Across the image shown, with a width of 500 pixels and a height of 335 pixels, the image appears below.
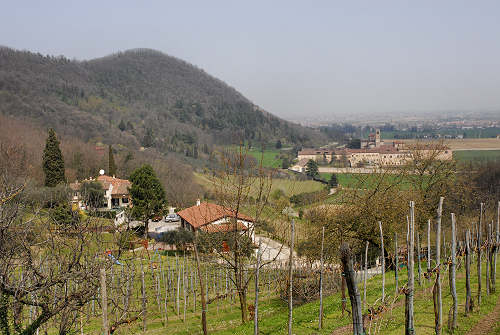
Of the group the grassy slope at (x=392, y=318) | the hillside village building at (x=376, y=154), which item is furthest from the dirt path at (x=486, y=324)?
the hillside village building at (x=376, y=154)

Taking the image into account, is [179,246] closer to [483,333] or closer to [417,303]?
[417,303]

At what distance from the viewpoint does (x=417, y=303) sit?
9.61m

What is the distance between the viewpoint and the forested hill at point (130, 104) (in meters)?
79.1

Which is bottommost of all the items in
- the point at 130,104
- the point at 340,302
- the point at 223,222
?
the point at 340,302

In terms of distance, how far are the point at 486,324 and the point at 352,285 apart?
5.05 m

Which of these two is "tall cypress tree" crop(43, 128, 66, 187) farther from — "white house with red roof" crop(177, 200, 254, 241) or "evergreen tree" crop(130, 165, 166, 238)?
"white house with red roof" crop(177, 200, 254, 241)

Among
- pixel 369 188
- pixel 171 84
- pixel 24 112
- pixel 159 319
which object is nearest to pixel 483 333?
pixel 159 319

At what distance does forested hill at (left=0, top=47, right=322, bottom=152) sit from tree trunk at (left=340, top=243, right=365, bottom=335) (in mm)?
39757

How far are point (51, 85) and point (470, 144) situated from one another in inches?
3901

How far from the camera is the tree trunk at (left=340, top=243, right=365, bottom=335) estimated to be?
417 centimetres

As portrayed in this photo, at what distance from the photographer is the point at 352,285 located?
4.33 m

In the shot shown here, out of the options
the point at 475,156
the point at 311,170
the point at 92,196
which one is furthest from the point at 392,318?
the point at 475,156

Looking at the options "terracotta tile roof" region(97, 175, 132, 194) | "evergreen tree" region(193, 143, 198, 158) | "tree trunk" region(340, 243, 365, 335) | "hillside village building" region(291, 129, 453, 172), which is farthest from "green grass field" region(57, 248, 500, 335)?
"evergreen tree" region(193, 143, 198, 158)

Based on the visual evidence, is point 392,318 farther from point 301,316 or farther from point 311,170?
point 311,170
